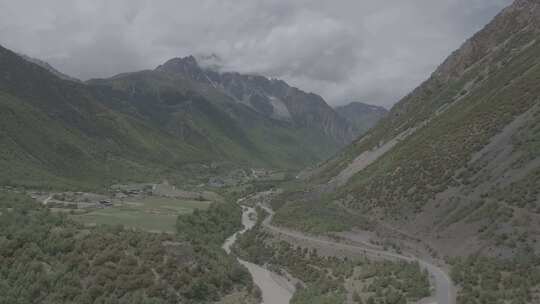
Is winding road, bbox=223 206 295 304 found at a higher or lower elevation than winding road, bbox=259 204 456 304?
lower

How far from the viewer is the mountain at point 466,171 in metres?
52.8

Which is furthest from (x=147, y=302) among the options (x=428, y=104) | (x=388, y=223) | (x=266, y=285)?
(x=428, y=104)

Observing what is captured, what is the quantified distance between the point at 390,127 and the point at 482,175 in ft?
284

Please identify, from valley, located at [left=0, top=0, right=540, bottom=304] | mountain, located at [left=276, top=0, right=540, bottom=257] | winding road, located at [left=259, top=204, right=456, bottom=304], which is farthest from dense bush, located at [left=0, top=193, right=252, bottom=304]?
mountain, located at [left=276, top=0, right=540, bottom=257]

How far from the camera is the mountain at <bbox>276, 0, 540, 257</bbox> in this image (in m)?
52.8

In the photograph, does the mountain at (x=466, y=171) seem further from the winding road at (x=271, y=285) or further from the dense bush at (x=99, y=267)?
the dense bush at (x=99, y=267)

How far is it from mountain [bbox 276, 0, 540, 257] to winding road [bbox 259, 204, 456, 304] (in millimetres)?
3851

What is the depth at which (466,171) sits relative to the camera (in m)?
68.5

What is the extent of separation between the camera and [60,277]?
43156 millimetres

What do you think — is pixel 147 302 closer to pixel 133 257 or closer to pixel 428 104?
pixel 133 257

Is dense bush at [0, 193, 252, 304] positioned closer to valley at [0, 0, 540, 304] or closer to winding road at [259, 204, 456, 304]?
valley at [0, 0, 540, 304]

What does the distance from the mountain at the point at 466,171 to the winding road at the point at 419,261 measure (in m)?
3.85

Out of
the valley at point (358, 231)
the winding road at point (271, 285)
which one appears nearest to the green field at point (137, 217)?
the valley at point (358, 231)

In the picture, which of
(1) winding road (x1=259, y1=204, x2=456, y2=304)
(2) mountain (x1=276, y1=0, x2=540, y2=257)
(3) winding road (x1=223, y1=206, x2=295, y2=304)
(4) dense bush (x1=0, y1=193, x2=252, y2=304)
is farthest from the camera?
(3) winding road (x1=223, y1=206, x2=295, y2=304)
